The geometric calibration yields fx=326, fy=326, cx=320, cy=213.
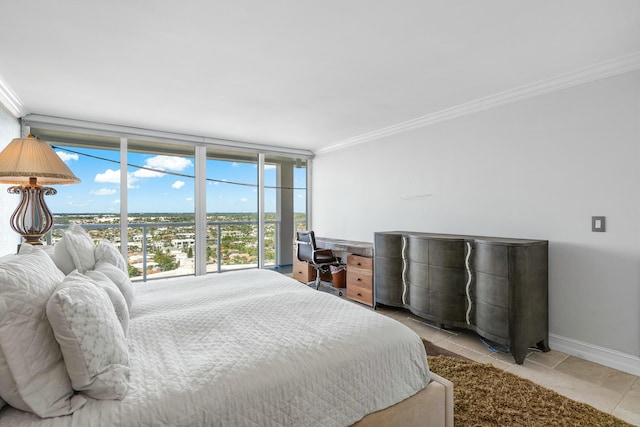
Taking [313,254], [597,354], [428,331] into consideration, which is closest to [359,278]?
[313,254]

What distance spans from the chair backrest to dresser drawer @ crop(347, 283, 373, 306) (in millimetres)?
672

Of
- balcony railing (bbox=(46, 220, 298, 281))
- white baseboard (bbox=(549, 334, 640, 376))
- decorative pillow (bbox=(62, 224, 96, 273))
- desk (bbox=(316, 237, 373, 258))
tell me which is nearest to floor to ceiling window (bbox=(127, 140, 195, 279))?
balcony railing (bbox=(46, 220, 298, 281))

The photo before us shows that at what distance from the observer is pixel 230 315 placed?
5.90 ft

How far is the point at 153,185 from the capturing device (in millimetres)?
4664

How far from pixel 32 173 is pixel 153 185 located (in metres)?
2.57

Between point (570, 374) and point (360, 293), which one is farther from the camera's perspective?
point (360, 293)

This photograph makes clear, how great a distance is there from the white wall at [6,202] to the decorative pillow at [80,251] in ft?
5.79

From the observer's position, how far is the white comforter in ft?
3.59

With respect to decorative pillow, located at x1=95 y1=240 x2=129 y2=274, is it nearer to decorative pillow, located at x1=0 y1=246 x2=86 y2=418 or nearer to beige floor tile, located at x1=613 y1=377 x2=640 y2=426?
decorative pillow, located at x1=0 y1=246 x2=86 y2=418

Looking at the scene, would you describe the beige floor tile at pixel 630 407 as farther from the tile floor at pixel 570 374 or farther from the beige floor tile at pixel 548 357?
the beige floor tile at pixel 548 357

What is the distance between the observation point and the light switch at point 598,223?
2.65 metres

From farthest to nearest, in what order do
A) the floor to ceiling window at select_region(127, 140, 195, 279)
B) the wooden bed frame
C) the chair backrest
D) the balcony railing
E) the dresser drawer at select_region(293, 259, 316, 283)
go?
the dresser drawer at select_region(293, 259, 316, 283) → the chair backrest → the floor to ceiling window at select_region(127, 140, 195, 279) → the balcony railing → the wooden bed frame

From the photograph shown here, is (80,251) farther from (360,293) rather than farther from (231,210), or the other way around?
(231,210)

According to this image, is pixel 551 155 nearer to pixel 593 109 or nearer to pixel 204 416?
pixel 593 109
